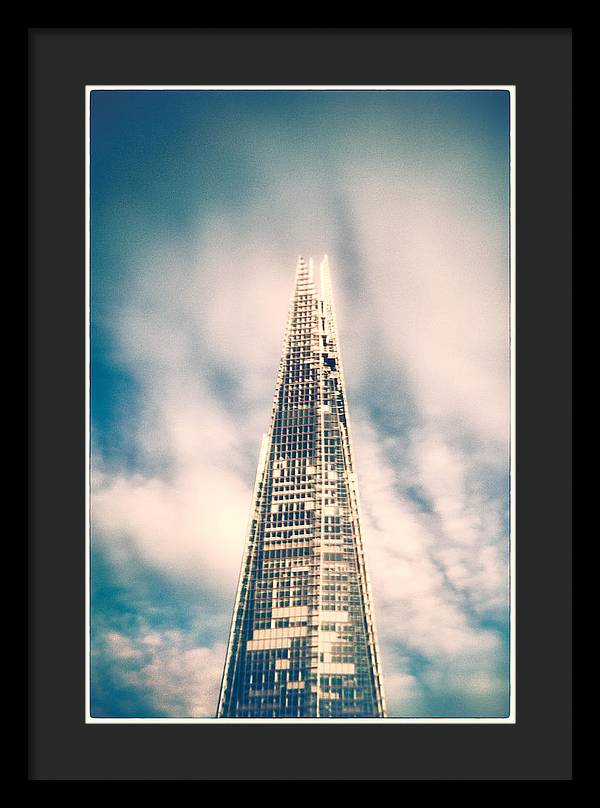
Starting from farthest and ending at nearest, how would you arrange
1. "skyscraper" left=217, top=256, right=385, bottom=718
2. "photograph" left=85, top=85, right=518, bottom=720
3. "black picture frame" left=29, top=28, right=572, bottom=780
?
"skyscraper" left=217, top=256, right=385, bottom=718
"photograph" left=85, top=85, right=518, bottom=720
"black picture frame" left=29, top=28, right=572, bottom=780

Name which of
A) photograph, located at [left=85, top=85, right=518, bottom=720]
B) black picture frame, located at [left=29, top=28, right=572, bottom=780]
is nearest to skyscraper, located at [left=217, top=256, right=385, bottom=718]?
photograph, located at [left=85, top=85, right=518, bottom=720]

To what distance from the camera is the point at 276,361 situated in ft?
33.8

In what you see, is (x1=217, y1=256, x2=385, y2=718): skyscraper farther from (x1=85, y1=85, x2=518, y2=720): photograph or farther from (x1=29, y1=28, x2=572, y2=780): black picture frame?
(x1=29, y1=28, x2=572, y2=780): black picture frame

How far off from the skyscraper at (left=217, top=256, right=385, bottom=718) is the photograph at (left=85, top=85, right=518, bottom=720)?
0.63ft

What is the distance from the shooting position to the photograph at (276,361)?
952 cm

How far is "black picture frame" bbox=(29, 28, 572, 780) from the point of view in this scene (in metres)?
9.14

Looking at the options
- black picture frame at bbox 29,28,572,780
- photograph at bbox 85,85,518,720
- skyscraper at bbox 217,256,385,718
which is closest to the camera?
black picture frame at bbox 29,28,572,780
